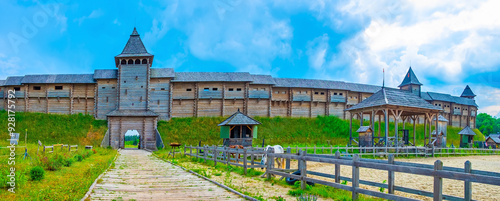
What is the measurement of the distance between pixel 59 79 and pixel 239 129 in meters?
26.9

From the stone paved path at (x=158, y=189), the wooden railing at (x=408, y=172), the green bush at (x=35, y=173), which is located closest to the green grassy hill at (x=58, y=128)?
the green bush at (x=35, y=173)

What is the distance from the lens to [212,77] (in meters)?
46.6

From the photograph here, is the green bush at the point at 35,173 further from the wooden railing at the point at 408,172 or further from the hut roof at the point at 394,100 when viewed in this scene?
the hut roof at the point at 394,100

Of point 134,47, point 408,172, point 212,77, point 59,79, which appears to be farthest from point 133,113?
point 408,172

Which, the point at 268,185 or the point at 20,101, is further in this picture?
the point at 20,101

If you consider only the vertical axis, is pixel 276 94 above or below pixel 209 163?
above

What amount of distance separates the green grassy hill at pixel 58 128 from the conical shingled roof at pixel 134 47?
9.29 metres

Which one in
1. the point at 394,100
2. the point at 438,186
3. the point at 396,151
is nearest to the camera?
the point at 438,186

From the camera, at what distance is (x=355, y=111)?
32906mm

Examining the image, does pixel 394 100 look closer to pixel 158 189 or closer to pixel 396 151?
pixel 396 151

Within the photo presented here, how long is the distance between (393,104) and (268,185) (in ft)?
66.1

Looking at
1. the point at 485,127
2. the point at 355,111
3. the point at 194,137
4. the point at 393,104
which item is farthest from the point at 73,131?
the point at 485,127

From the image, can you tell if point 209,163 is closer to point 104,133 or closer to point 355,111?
point 355,111

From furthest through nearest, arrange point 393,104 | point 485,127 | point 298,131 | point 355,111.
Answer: point 485,127 → point 298,131 → point 355,111 → point 393,104
